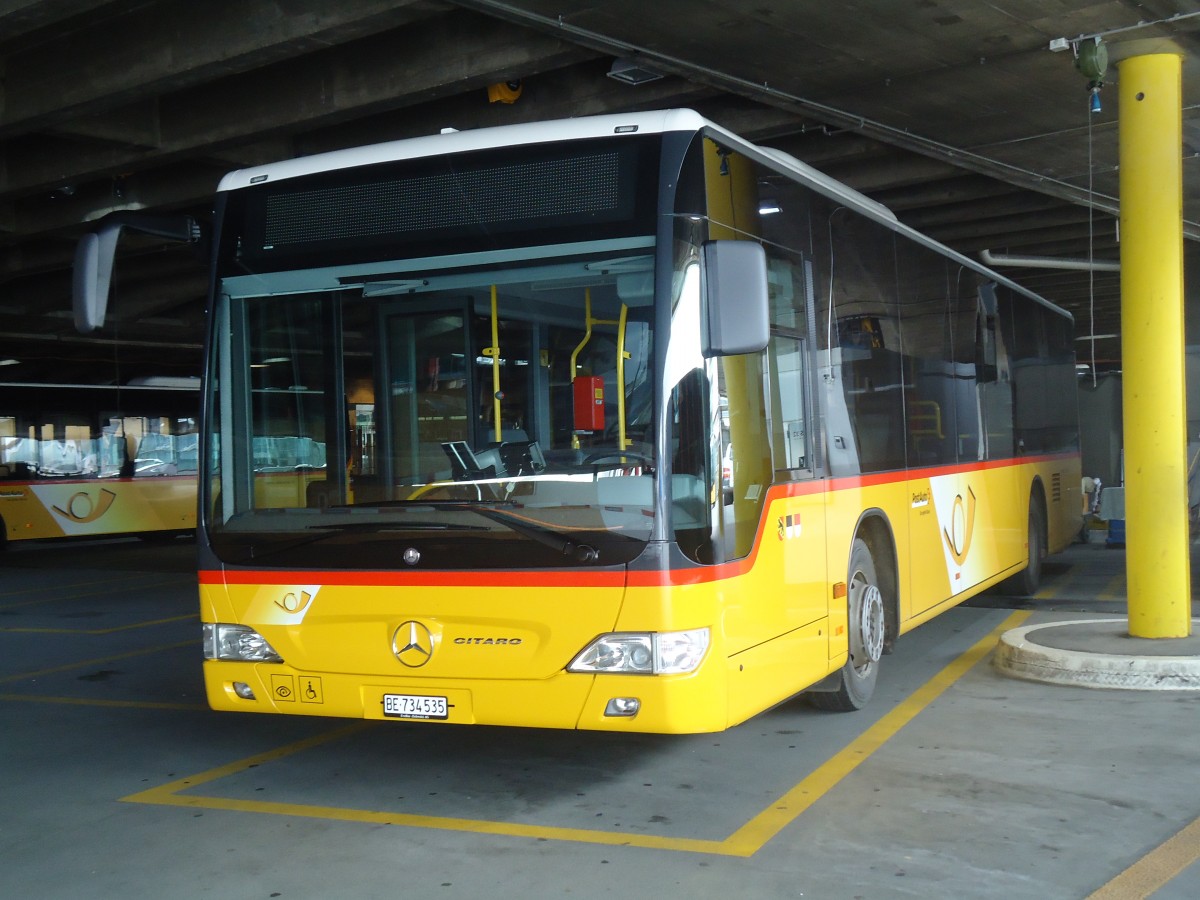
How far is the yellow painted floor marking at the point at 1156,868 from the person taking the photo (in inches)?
176

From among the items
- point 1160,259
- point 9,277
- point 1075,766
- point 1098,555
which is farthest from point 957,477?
point 9,277

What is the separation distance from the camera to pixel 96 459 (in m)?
23.4

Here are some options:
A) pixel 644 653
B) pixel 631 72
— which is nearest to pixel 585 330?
pixel 644 653

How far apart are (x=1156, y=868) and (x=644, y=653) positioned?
206 centimetres

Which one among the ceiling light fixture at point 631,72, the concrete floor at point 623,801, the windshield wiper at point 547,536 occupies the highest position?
the ceiling light fixture at point 631,72

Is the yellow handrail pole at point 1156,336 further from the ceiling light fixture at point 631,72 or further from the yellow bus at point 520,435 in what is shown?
the ceiling light fixture at point 631,72

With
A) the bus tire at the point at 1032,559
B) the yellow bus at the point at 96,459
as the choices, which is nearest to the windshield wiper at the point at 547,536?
the bus tire at the point at 1032,559

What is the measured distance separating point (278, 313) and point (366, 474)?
928 millimetres

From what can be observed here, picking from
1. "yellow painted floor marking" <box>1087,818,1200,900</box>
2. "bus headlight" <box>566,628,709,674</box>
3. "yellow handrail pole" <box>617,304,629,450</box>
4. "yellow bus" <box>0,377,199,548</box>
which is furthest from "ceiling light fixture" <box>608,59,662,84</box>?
"yellow bus" <box>0,377,199,548</box>

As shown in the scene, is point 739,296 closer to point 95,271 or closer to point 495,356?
point 495,356

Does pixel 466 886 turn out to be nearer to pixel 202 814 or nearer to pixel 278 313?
pixel 202 814

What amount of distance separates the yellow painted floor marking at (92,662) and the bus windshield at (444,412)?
4.72m

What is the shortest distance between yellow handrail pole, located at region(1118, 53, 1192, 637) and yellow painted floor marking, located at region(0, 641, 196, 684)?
7.67 metres

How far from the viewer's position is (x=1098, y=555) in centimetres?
1738
